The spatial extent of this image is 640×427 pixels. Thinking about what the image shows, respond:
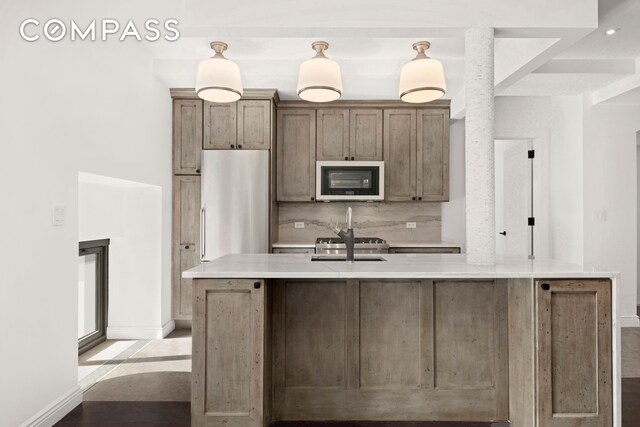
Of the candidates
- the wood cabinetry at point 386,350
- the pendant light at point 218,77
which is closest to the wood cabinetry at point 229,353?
the wood cabinetry at point 386,350

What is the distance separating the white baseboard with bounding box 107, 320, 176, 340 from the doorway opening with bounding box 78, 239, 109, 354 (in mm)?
71

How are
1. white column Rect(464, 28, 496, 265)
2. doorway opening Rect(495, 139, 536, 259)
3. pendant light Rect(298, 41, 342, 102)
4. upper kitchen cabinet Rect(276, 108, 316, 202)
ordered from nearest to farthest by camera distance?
white column Rect(464, 28, 496, 265), pendant light Rect(298, 41, 342, 102), upper kitchen cabinet Rect(276, 108, 316, 202), doorway opening Rect(495, 139, 536, 259)

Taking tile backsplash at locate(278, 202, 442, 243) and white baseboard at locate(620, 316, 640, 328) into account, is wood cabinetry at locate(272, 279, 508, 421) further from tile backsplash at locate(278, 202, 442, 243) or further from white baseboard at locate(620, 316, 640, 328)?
white baseboard at locate(620, 316, 640, 328)

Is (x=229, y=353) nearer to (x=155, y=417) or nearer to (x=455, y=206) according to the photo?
(x=155, y=417)

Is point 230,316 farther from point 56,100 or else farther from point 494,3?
point 494,3

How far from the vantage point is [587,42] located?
142 inches

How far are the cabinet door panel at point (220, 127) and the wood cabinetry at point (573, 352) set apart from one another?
132 inches

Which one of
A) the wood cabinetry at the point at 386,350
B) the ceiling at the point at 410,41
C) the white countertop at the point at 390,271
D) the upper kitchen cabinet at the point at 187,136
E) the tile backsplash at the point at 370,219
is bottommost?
the wood cabinetry at the point at 386,350

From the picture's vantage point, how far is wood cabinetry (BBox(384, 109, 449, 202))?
4.86m

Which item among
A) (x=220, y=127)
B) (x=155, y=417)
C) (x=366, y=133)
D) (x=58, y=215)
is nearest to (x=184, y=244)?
(x=220, y=127)

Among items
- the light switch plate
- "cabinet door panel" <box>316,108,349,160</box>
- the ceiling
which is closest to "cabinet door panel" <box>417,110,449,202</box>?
the ceiling

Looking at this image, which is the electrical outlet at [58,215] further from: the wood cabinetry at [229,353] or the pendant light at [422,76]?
the pendant light at [422,76]

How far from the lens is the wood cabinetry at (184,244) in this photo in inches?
180

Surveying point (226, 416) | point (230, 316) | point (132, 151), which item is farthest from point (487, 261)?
point (132, 151)
